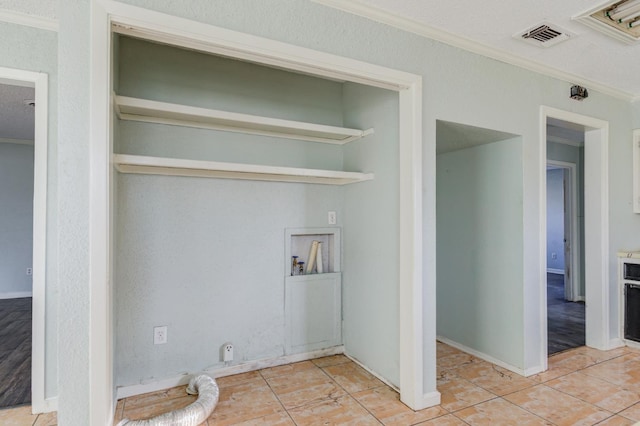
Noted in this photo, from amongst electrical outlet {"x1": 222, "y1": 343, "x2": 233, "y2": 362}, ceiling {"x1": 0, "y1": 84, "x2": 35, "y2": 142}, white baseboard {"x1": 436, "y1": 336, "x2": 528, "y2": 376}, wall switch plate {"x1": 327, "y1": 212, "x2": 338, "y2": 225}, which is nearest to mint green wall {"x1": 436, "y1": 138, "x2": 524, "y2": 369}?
white baseboard {"x1": 436, "y1": 336, "x2": 528, "y2": 376}

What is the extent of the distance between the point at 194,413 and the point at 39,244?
1.50m

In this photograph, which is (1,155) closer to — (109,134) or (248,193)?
(248,193)

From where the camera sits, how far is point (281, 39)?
6.55 feet

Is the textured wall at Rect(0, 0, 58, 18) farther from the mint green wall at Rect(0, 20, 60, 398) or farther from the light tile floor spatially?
the light tile floor

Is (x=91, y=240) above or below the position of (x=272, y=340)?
above

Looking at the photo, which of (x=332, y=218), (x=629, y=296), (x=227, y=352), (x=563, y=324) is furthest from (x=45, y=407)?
(x=563, y=324)

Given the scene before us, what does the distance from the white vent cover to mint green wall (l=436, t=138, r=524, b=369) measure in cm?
74

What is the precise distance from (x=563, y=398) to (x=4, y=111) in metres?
6.44

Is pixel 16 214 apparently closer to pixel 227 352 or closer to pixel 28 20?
pixel 28 20

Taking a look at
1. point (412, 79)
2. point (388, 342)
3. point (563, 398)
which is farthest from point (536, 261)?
point (412, 79)

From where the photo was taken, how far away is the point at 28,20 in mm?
2262

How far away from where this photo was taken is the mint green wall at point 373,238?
8.84 feet

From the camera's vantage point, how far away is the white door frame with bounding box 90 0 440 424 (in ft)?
5.29

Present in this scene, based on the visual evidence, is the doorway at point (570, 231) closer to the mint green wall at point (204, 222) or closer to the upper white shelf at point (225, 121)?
the upper white shelf at point (225, 121)
